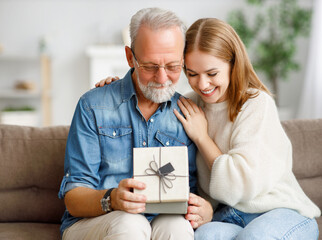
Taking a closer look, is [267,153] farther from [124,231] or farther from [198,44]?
[124,231]

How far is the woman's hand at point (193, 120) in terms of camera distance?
1601mm

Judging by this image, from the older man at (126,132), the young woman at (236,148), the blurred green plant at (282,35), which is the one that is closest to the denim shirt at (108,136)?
the older man at (126,132)

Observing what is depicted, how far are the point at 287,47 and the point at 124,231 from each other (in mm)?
4035

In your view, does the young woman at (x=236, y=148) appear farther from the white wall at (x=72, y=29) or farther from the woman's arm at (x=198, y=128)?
the white wall at (x=72, y=29)

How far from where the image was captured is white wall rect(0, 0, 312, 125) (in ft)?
17.6

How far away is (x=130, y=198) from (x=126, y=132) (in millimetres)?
369

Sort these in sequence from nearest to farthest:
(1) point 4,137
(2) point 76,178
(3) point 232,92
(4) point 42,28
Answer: (2) point 76,178
(3) point 232,92
(1) point 4,137
(4) point 42,28

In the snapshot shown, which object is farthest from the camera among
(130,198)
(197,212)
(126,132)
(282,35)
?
(282,35)

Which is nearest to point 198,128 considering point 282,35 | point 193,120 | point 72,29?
point 193,120

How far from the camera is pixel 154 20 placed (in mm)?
1461

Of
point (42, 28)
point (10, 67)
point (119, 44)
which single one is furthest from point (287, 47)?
point (10, 67)

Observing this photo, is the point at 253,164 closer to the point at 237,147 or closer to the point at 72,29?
the point at 237,147

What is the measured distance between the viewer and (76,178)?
1469 millimetres

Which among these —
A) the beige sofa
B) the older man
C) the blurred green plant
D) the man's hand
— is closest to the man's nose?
the older man
